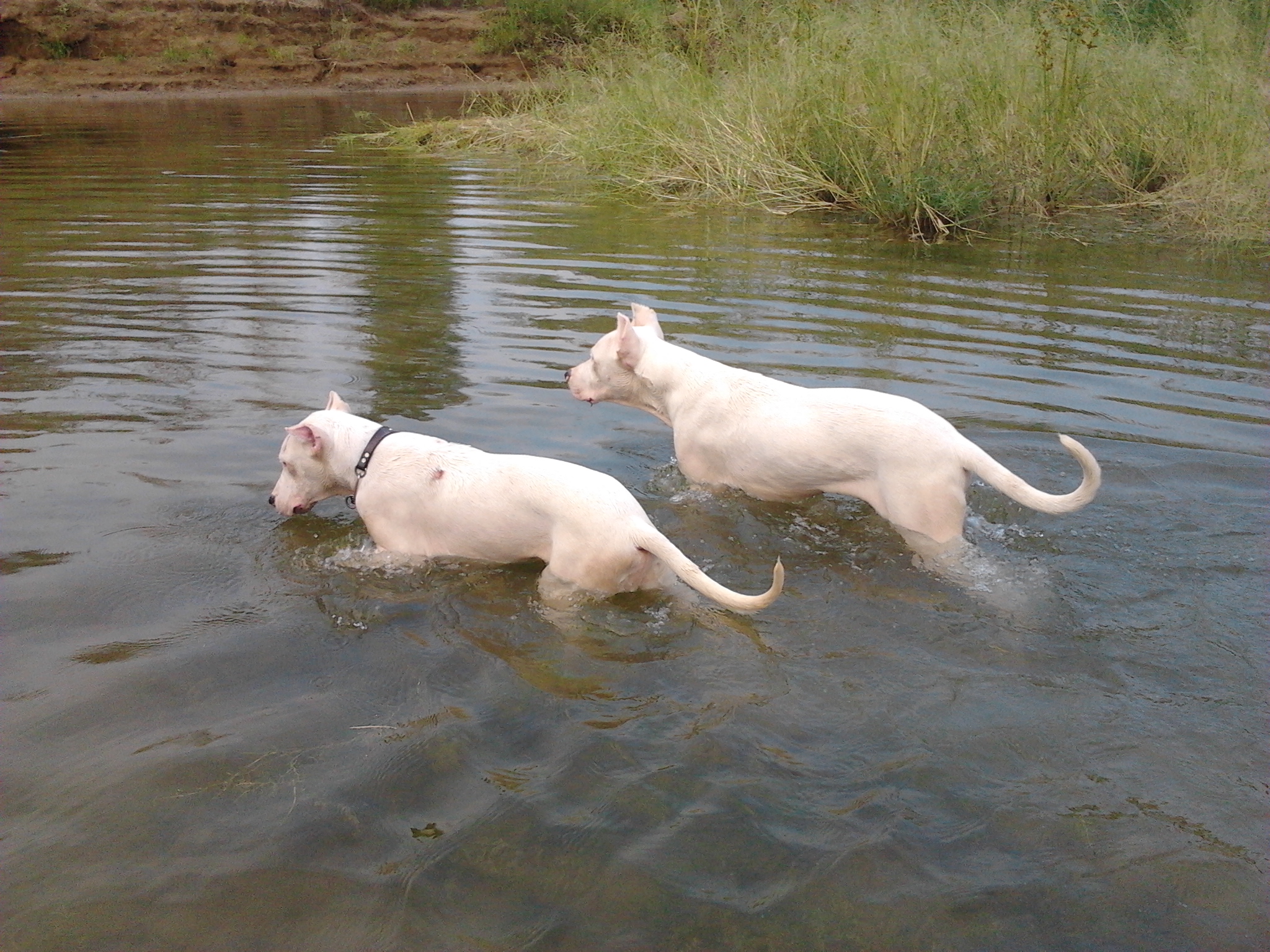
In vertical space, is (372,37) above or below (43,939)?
above

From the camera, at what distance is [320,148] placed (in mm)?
21500

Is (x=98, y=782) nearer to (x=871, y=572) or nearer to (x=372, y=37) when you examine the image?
(x=871, y=572)

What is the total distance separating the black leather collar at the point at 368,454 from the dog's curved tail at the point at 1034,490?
9.68 feet

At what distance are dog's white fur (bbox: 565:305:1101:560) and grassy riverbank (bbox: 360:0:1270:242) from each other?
719cm

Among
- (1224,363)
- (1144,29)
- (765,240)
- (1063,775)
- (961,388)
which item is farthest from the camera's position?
(1144,29)

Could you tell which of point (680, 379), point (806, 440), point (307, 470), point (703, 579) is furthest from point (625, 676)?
point (680, 379)

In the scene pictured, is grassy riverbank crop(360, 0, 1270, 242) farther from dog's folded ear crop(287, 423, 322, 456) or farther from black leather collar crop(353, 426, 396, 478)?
dog's folded ear crop(287, 423, 322, 456)

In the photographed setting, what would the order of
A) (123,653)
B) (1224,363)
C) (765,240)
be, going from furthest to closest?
(765,240) < (1224,363) < (123,653)

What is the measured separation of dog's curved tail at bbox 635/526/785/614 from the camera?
14.4 ft

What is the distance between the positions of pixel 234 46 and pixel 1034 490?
115ft

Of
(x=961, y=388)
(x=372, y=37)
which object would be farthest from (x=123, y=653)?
(x=372, y=37)

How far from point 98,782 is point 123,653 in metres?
0.93

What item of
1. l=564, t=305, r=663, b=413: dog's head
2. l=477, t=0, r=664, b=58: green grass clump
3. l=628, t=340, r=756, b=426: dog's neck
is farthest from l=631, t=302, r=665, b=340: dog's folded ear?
l=477, t=0, r=664, b=58: green grass clump

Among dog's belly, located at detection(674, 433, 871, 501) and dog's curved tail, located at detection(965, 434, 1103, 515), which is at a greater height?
dog's curved tail, located at detection(965, 434, 1103, 515)
